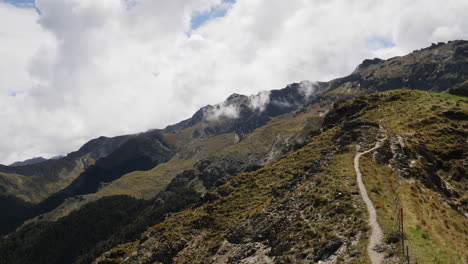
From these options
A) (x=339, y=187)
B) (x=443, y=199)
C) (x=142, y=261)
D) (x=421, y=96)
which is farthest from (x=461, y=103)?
(x=142, y=261)

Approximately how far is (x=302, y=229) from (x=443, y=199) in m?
19.8

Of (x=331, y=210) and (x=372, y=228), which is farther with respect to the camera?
(x=331, y=210)

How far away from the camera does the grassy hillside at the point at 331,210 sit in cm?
2642

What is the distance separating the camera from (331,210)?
32.1 m

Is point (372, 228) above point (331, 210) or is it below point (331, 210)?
below

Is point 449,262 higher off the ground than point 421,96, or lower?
lower

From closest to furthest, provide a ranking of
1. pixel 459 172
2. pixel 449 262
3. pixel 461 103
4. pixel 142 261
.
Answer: pixel 449 262
pixel 459 172
pixel 142 261
pixel 461 103

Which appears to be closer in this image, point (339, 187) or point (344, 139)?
point (339, 187)

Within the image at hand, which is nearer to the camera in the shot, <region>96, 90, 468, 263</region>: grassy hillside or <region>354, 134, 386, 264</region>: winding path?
<region>354, 134, 386, 264</region>: winding path

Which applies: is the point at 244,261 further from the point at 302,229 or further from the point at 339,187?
the point at 339,187

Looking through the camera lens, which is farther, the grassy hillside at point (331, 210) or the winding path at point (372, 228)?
the grassy hillside at point (331, 210)

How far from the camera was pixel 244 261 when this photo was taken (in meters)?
35.9

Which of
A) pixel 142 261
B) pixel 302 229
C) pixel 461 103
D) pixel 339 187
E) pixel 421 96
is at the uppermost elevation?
pixel 421 96

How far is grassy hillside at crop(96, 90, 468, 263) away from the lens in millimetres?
26422
